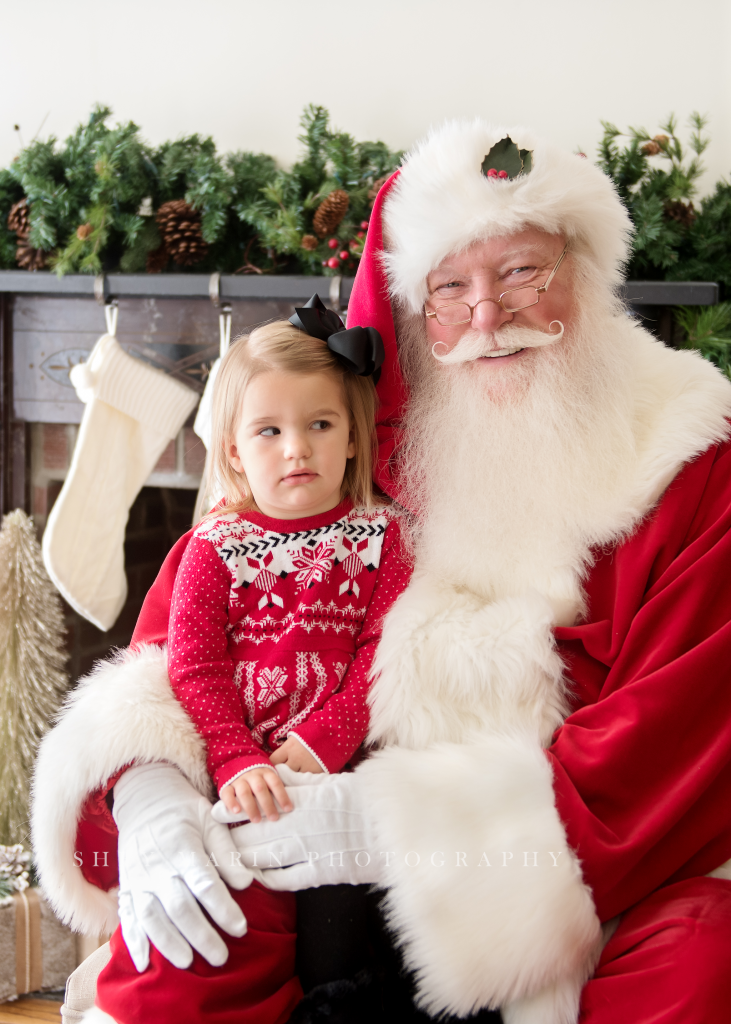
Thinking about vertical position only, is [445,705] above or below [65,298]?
below

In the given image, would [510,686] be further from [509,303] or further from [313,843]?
[509,303]

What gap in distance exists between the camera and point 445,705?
1259mm

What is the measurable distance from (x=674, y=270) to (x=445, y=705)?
158cm

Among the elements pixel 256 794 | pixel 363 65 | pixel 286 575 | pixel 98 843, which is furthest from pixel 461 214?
pixel 363 65

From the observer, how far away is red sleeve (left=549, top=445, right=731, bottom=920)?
3.58ft

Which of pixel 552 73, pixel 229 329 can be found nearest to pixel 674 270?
pixel 552 73

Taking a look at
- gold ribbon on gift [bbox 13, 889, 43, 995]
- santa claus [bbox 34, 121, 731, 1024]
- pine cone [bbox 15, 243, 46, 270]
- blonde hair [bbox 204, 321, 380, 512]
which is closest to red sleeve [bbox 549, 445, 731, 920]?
santa claus [bbox 34, 121, 731, 1024]

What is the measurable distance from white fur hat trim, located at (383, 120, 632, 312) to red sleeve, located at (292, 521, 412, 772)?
0.54 metres

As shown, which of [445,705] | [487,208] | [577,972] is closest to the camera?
[577,972]

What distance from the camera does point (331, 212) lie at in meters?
2.21

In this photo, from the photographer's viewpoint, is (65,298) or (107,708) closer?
(107,708)

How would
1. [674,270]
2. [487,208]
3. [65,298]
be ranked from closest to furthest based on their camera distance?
1. [487,208]
2. [674,270]
3. [65,298]

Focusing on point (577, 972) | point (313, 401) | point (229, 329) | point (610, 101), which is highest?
point (610, 101)

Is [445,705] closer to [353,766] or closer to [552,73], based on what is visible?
[353,766]
